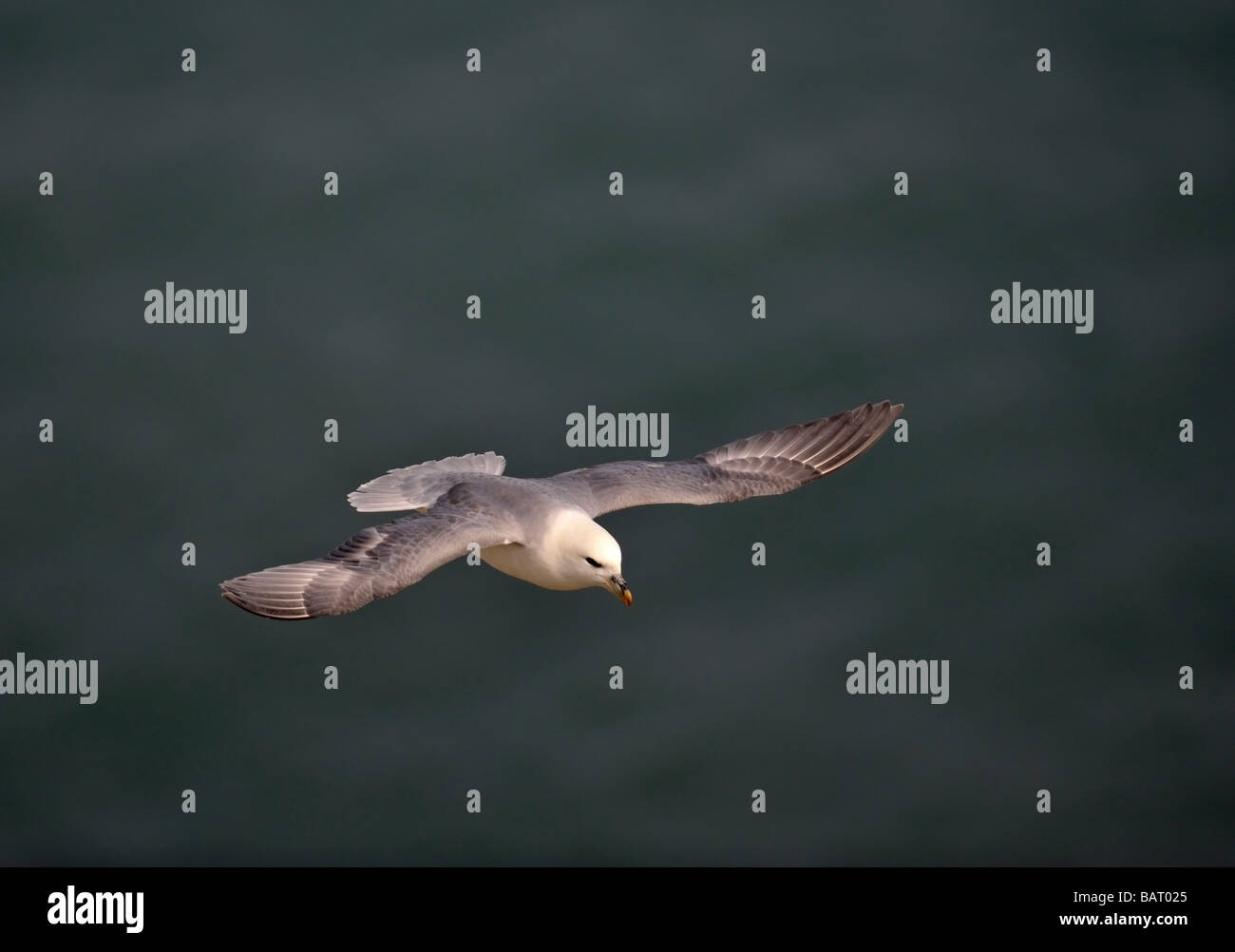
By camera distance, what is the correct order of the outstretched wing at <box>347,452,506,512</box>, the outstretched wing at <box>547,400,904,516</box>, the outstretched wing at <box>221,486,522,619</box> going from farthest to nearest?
the outstretched wing at <box>347,452,506,512</box>, the outstretched wing at <box>547,400,904,516</box>, the outstretched wing at <box>221,486,522,619</box>

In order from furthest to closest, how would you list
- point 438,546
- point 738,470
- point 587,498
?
point 738,470 < point 587,498 < point 438,546

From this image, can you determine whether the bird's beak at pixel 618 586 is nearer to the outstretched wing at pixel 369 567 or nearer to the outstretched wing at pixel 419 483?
the outstretched wing at pixel 369 567

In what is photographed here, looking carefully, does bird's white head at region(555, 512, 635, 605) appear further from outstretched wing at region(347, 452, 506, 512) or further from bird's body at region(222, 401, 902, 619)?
outstretched wing at region(347, 452, 506, 512)

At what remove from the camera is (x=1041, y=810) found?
21312 millimetres

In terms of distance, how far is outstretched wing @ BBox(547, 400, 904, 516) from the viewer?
686 inches

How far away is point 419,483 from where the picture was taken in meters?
18.0

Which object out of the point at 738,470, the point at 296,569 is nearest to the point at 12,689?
the point at 296,569

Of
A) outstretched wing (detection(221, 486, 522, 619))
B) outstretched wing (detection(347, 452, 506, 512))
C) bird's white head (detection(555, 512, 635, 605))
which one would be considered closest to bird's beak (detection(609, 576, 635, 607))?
bird's white head (detection(555, 512, 635, 605))

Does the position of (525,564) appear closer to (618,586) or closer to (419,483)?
(618,586)

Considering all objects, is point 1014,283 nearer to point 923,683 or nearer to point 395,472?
point 923,683

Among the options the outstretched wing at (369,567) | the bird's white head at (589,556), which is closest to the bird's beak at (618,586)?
the bird's white head at (589,556)

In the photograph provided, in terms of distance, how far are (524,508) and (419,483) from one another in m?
1.71

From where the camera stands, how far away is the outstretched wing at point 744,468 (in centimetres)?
1742

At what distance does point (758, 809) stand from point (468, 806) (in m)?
2.69
